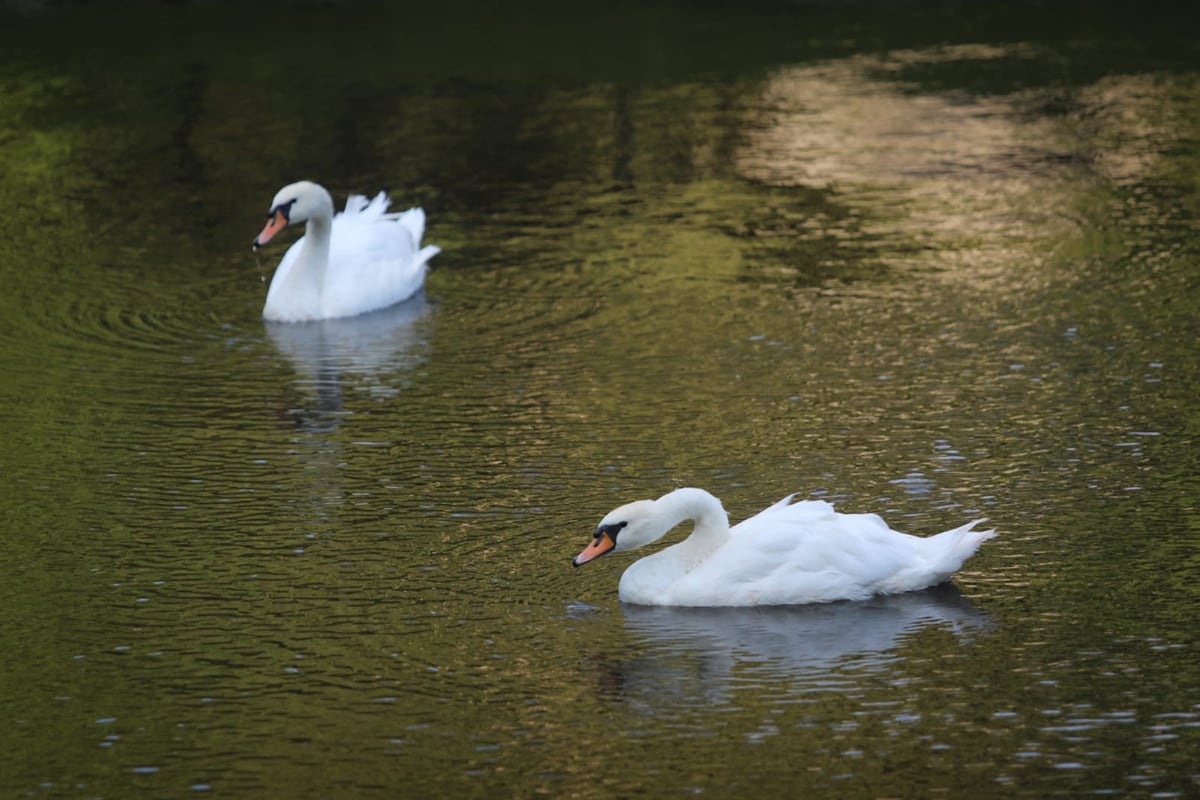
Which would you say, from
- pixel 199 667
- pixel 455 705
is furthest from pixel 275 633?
pixel 455 705

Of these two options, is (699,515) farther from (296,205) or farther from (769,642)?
(296,205)

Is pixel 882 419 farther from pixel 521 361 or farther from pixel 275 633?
pixel 275 633

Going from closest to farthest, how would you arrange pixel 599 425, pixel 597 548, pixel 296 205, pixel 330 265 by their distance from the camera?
pixel 597 548 → pixel 599 425 → pixel 296 205 → pixel 330 265

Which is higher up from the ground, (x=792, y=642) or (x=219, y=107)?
(x=219, y=107)

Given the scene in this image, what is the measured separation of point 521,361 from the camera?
1655 centimetres

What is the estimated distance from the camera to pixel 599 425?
48.0 ft

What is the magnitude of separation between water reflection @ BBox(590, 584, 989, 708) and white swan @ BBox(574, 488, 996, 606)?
85 millimetres

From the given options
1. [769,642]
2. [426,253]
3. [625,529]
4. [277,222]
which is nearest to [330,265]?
[277,222]

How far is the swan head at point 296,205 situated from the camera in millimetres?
19094

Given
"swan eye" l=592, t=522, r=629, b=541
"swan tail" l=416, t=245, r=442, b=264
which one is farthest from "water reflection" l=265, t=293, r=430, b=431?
"swan eye" l=592, t=522, r=629, b=541

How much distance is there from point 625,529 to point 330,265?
29.5 feet

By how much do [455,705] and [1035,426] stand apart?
5.62 meters

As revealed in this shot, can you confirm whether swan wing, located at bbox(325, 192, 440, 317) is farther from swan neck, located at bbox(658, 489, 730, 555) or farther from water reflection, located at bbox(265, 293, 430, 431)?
swan neck, located at bbox(658, 489, 730, 555)

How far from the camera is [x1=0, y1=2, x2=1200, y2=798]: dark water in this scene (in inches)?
379
